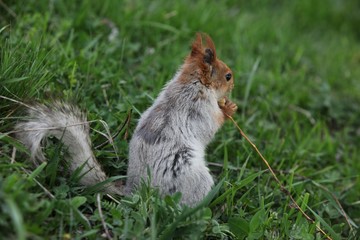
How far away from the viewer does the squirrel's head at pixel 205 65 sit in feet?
10.7

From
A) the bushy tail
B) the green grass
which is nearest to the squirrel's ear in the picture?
the green grass

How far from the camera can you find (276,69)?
16.8ft

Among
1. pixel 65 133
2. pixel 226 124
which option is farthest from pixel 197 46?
pixel 65 133

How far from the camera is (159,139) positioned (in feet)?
9.50

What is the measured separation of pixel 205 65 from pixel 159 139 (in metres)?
0.65

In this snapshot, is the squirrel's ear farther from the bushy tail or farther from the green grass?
the bushy tail

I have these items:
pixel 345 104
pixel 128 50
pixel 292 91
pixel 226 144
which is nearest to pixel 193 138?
pixel 226 144

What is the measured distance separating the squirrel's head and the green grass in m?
0.51

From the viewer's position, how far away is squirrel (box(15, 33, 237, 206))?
9.11ft

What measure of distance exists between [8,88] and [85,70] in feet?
3.14

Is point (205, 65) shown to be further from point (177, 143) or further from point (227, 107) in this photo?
point (177, 143)

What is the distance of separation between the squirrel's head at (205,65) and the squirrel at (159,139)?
9 cm

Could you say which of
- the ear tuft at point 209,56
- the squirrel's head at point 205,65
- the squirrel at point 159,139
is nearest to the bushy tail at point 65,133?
A: the squirrel at point 159,139

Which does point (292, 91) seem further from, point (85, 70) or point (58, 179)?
point (58, 179)
